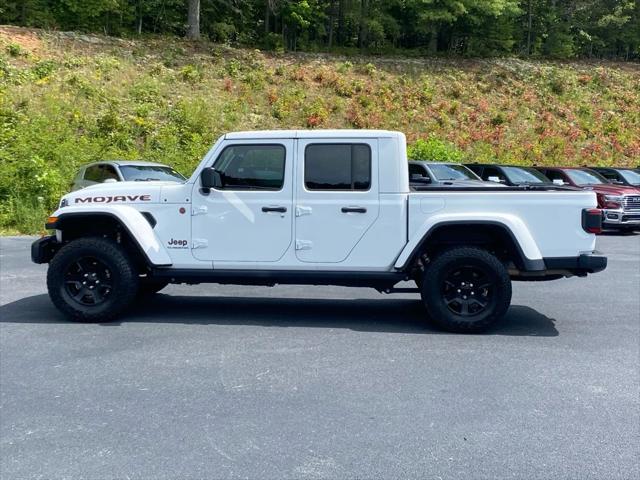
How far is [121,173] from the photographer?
504 inches

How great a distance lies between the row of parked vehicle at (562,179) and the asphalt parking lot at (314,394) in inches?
272

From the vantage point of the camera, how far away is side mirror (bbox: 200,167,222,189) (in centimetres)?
629

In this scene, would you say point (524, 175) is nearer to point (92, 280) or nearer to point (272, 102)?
point (92, 280)

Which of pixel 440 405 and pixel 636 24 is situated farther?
pixel 636 24

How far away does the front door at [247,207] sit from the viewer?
20.9 feet

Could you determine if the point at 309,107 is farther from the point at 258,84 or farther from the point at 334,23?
the point at 334,23

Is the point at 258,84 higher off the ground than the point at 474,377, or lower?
higher

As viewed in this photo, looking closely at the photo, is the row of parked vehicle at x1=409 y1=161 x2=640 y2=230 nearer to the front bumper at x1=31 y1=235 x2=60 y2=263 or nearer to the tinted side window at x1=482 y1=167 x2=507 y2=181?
the tinted side window at x1=482 y1=167 x2=507 y2=181

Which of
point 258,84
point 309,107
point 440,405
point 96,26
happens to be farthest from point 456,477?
point 96,26

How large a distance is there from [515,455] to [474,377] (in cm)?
135

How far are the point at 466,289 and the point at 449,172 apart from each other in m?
8.79

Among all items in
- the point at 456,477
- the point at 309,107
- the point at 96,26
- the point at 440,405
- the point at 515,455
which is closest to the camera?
the point at 456,477

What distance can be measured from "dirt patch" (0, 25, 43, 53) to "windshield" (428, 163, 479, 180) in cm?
2134

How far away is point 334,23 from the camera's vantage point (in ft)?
154
